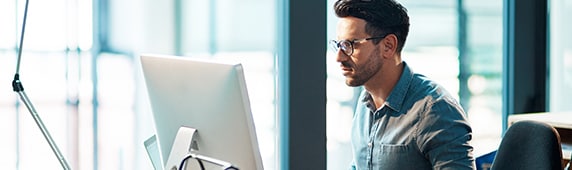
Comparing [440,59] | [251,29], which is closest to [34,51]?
[251,29]

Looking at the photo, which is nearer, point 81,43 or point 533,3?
point 81,43

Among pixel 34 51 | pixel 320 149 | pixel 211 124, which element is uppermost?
pixel 34 51

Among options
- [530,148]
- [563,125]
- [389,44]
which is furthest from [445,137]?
[563,125]

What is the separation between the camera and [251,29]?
316 centimetres

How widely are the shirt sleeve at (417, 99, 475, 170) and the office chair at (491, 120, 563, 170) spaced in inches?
13.5

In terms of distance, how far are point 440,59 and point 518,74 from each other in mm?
540

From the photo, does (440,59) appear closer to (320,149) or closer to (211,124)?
(320,149)

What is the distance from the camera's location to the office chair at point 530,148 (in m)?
2.41

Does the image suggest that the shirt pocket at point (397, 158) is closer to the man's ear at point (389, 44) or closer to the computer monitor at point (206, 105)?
the man's ear at point (389, 44)

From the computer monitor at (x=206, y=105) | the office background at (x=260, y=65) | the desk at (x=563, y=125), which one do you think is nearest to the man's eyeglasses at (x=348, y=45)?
the computer monitor at (x=206, y=105)

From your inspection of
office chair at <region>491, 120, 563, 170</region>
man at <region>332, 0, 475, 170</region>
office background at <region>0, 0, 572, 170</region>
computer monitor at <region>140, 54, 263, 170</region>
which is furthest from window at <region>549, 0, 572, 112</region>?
computer monitor at <region>140, 54, 263, 170</region>

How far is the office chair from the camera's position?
2.41 m

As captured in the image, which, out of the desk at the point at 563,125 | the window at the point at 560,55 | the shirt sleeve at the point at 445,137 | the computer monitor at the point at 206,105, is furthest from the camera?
the window at the point at 560,55

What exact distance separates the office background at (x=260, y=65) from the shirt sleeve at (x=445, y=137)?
1074 mm
